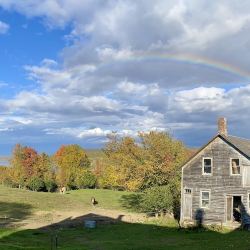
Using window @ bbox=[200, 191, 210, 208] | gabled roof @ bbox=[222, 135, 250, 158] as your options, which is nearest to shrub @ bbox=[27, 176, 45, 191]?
window @ bbox=[200, 191, 210, 208]

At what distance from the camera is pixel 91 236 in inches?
1610

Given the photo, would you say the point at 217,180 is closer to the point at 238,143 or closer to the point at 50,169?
the point at 238,143

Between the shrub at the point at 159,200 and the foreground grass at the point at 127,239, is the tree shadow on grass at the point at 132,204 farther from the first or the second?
the foreground grass at the point at 127,239

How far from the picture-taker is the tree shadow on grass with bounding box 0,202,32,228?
48.4 meters

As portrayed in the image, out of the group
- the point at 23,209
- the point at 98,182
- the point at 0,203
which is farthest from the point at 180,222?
the point at 98,182

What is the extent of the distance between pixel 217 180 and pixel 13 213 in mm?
26571

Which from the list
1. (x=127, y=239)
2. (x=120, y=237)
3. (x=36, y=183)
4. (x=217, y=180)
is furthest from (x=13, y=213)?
(x=36, y=183)

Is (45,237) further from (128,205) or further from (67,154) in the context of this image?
(67,154)

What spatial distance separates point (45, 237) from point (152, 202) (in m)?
17.5

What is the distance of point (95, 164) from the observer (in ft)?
415

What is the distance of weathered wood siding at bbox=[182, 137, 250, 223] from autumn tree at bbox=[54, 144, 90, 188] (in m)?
65.8

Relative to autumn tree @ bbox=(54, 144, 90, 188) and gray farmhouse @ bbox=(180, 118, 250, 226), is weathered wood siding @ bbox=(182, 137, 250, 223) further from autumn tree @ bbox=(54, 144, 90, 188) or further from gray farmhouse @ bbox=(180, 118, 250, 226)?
autumn tree @ bbox=(54, 144, 90, 188)

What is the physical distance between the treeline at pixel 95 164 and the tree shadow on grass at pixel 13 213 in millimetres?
14460

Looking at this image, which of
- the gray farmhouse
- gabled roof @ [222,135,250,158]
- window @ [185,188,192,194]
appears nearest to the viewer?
the gray farmhouse
